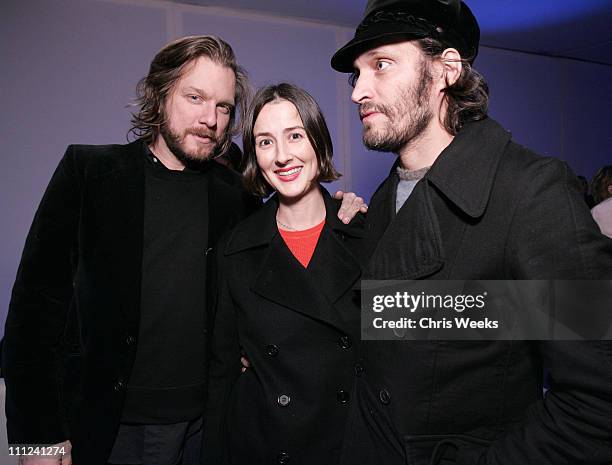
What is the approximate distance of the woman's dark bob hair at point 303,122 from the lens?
1787 millimetres

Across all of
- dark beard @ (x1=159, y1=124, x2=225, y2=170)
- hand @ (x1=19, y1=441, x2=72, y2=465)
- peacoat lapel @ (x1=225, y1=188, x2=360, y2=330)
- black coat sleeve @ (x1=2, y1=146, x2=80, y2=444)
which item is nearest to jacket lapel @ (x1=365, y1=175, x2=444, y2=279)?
peacoat lapel @ (x1=225, y1=188, x2=360, y2=330)

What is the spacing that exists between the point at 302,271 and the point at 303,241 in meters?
0.17

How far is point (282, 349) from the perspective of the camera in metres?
1.63

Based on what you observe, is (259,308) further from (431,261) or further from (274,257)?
(431,261)

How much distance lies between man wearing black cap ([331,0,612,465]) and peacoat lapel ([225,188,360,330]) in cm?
28

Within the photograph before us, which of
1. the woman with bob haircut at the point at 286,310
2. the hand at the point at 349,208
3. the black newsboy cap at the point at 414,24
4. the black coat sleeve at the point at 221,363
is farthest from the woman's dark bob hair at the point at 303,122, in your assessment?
the black coat sleeve at the point at 221,363

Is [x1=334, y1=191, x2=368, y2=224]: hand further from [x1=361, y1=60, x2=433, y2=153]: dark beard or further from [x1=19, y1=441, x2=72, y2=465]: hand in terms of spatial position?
[x1=19, y1=441, x2=72, y2=465]: hand

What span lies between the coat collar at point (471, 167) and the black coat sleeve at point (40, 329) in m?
1.28

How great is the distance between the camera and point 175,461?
1.78 meters

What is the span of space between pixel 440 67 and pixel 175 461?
5.44 ft

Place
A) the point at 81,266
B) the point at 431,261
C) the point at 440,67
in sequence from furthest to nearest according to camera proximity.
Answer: the point at 81,266, the point at 440,67, the point at 431,261

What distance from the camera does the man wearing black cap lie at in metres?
0.99

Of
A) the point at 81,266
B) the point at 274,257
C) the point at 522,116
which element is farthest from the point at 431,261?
the point at 522,116

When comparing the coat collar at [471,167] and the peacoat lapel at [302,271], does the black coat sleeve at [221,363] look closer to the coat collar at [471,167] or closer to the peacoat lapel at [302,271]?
the peacoat lapel at [302,271]
